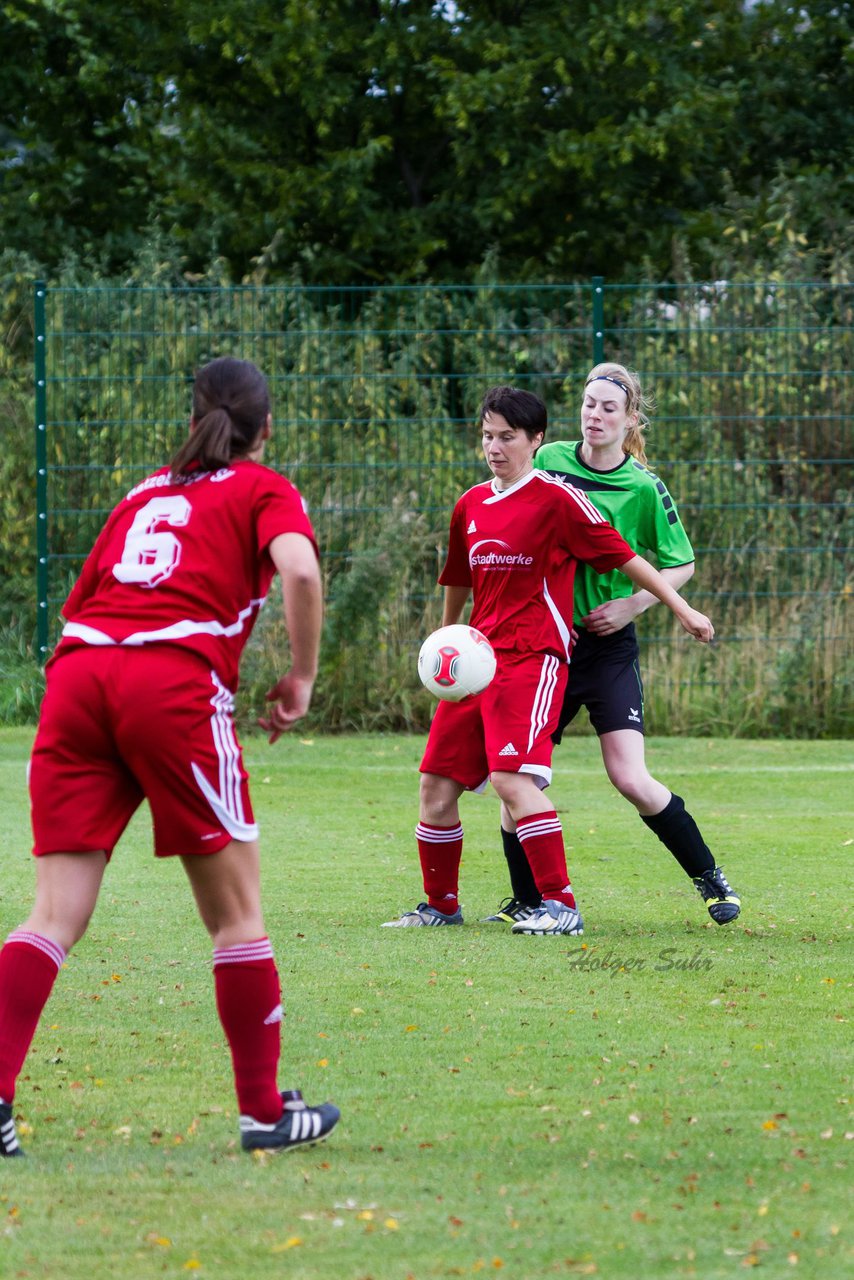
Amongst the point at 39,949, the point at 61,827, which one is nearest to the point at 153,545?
the point at 61,827

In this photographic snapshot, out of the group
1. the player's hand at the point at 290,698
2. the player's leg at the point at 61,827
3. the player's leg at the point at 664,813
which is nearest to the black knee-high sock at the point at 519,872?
the player's leg at the point at 664,813

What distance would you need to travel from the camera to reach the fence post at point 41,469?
12352mm

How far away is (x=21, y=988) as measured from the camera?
3.78 metres

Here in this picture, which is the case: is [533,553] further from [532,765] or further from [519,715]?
[532,765]

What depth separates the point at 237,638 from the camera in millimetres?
3844

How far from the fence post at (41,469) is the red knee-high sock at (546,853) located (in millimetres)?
6806

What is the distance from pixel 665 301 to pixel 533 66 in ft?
18.0

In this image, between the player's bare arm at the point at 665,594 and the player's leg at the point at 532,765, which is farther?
the player's leg at the point at 532,765

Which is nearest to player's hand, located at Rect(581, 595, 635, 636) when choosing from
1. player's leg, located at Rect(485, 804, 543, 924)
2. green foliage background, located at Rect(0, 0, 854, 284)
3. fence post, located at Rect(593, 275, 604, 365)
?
player's leg, located at Rect(485, 804, 543, 924)

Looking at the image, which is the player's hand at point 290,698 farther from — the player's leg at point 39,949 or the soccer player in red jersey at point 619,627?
the soccer player in red jersey at point 619,627

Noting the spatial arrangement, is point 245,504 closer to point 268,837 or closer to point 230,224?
point 268,837

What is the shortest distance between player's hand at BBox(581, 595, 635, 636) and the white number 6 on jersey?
2870 millimetres

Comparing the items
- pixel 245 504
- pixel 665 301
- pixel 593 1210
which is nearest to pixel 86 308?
pixel 665 301

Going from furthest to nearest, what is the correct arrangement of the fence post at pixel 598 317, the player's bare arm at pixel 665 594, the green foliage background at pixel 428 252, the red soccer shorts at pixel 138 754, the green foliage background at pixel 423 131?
the green foliage background at pixel 423 131
the green foliage background at pixel 428 252
the fence post at pixel 598 317
the player's bare arm at pixel 665 594
the red soccer shorts at pixel 138 754
